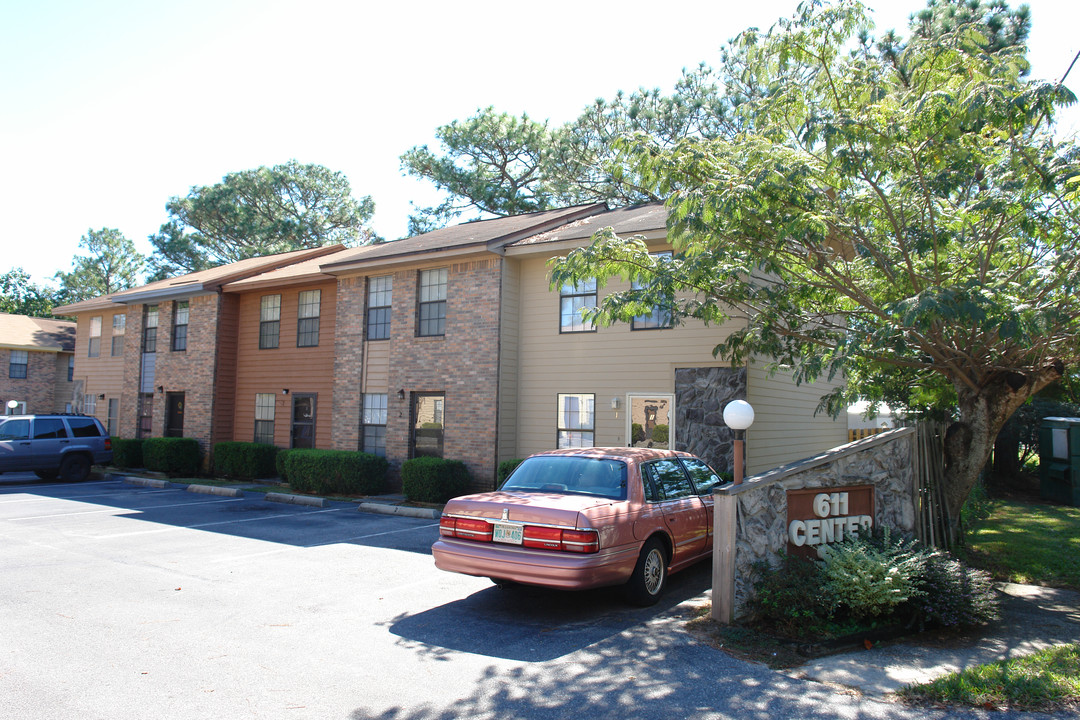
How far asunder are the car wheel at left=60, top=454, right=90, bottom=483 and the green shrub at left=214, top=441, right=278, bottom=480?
3607 millimetres

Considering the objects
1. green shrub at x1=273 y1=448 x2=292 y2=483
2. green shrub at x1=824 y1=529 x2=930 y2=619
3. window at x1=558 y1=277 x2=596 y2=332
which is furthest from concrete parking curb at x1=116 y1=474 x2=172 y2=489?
green shrub at x1=824 y1=529 x2=930 y2=619

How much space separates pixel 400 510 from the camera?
13664 mm

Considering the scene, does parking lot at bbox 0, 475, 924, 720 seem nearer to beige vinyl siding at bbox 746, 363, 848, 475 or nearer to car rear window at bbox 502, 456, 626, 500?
car rear window at bbox 502, 456, 626, 500

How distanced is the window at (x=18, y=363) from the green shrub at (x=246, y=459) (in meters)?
20.9

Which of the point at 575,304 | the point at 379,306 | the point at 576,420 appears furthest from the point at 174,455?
the point at 575,304

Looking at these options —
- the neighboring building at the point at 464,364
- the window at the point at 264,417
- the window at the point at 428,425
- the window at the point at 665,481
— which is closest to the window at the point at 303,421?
the neighboring building at the point at 464,364

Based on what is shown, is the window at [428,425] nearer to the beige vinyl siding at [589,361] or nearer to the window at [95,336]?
the beige vinyl siding at [589,361]

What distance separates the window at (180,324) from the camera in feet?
74.5

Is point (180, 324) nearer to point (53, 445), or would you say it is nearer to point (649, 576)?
point (53, 445)

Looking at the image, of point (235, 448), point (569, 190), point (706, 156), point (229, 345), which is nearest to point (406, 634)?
point (706, 156)

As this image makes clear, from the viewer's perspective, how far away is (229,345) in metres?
21.5

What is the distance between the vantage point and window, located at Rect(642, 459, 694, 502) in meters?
7.64

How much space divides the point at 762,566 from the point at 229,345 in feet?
61.8

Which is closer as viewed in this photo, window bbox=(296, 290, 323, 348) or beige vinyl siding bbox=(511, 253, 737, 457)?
beige vinyl siding bbox=(511, 253, 737, 457)
